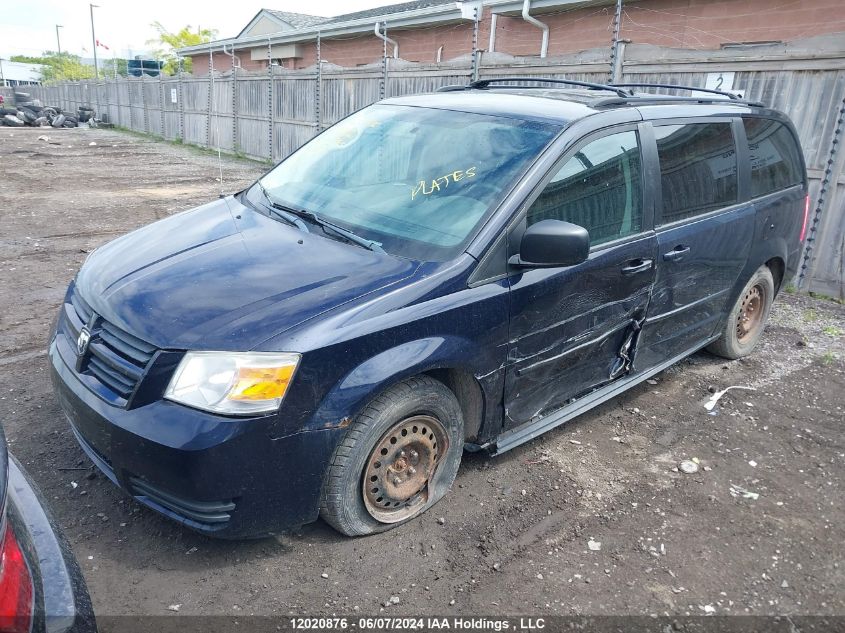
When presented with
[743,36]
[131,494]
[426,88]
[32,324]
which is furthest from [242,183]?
[131,494]

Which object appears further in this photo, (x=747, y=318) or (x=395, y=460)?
(x=747, y=318)

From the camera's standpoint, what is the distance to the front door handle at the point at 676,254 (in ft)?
12.3

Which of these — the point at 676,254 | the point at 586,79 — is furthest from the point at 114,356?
the point at 586,79

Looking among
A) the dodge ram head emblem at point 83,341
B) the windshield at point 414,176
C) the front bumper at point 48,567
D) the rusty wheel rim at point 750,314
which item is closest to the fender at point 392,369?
the windshield at point 414,176

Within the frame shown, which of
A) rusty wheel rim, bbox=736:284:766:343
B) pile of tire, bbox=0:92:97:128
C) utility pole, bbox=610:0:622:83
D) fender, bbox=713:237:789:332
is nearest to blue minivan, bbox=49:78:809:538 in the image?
fender, bbox=713:237:789:332

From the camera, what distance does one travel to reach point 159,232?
3434 mm

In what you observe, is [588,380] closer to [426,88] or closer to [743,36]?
[426,88]

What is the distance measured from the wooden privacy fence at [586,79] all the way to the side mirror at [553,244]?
523cm

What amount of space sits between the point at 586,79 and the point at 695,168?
5.06 metres

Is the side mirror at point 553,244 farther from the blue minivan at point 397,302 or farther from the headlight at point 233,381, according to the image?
the headlight at point 233,381

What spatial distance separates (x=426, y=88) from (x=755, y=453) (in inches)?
366

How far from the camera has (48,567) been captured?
165cm

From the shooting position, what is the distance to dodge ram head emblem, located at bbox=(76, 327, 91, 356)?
2707 millimetres

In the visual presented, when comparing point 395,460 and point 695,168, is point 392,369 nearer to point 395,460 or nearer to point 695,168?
point 395,460
